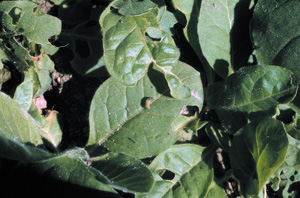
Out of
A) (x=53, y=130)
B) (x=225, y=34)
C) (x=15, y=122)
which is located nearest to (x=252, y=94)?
(x=225, y=34)

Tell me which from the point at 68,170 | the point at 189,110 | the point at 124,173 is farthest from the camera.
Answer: the point at 189,110

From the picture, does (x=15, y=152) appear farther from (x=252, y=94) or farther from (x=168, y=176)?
(x=252, y=94)

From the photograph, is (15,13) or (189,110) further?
(189,110)

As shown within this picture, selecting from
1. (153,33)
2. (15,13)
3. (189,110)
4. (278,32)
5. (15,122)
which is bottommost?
(189,110)

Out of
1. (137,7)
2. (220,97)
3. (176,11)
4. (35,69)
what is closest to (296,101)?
(220,97)

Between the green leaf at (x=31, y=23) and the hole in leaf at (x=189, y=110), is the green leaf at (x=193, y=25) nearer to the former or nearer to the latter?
the hole in leaf at (x=189, y=110)

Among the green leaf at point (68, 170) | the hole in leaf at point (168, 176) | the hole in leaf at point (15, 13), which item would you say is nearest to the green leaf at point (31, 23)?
the hole in leaf at point (15, 13)

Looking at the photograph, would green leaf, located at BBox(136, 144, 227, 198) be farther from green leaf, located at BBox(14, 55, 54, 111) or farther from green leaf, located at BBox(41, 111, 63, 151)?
green leaf, located at BBox(14, 55, 54, 111)

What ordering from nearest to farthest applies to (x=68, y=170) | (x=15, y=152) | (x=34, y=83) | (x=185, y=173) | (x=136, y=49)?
1. (x=15, y=152)
2. (x=68, y=170)
3. (x=136, y=49)
4. (x=34, y=83)
5. (x=185, y=173)
